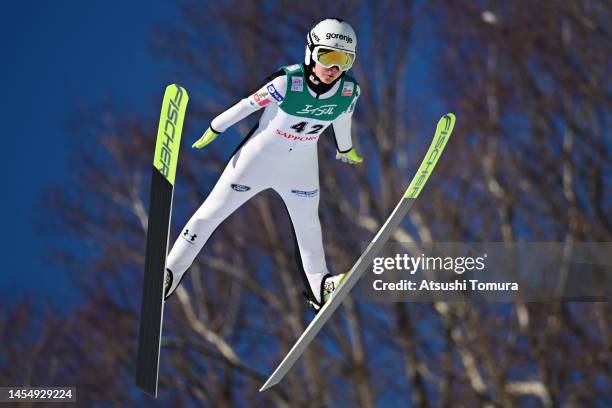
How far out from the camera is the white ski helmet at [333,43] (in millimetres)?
4434

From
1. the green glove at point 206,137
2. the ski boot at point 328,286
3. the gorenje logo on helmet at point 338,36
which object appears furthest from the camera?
the ski boot at point 328,286

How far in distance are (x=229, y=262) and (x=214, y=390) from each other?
1.88m

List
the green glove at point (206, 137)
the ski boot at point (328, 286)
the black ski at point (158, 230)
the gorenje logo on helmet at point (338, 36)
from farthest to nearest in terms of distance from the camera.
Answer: the ski boot at point (328, 286) < the green glove at point (206, 137) < the black ski at point (158, 230) < the gorenje logo on helmet at point (338, 36)

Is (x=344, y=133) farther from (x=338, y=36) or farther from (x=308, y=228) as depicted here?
(x=338, y=36)

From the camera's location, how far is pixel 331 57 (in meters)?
4.47

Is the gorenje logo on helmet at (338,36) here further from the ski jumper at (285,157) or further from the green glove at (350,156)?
the green glove at (350,156)

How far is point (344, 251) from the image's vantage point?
11.5 m

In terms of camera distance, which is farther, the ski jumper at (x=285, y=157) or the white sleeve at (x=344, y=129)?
the white sleeve at (x=344, y=129)

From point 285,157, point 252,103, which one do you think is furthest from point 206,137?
point 285,157

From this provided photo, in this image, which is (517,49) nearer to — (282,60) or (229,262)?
(282,60)

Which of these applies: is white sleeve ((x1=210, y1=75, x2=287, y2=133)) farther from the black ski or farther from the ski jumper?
the black ski

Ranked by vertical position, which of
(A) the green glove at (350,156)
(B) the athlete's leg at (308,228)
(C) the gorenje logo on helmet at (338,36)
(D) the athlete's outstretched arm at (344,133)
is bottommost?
(B) the athlete's leg at (308,228)

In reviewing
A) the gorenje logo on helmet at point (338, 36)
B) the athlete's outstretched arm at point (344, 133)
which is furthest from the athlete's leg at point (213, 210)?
the gorenje logo on helmet at point (338, 36)

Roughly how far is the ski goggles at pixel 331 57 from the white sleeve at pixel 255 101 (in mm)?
227
